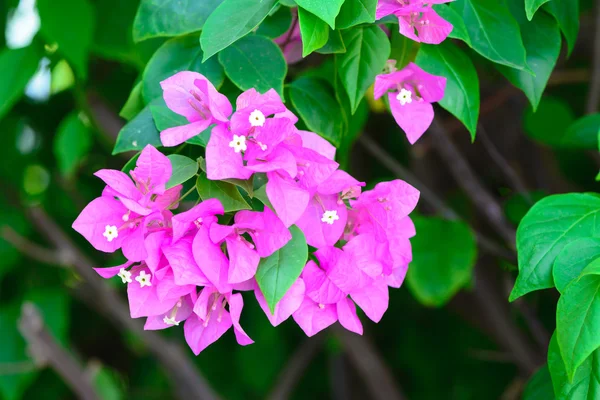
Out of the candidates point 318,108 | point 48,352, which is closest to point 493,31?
point 318,108

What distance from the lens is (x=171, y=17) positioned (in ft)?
1.81

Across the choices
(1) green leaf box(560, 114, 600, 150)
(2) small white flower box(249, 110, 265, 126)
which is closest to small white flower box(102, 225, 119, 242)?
(2) small white flower box(249, 110, 265, 126)

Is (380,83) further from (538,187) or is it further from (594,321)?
(538,187)

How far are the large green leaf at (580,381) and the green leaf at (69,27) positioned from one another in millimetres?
583

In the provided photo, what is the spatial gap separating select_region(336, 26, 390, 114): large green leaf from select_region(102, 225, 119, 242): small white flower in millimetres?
196

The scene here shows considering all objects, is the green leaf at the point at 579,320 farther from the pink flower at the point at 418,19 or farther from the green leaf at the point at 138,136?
the green leaf at the point at 138,136

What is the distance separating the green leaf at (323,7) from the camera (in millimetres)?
434

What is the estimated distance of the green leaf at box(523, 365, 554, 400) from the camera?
0.59 m

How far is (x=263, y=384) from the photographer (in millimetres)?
1466

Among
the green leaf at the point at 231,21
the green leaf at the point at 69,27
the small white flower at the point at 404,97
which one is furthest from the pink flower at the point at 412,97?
the green leaf at the point at 69,27

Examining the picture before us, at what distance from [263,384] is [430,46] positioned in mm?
1073

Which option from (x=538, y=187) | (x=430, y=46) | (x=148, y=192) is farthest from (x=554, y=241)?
(x=538, y=187)

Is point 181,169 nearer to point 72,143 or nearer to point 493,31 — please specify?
point 493,31

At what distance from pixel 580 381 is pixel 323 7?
0.32 meters
